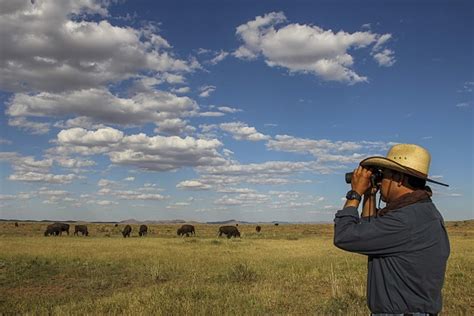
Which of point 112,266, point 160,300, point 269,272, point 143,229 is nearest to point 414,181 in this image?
point 160,300

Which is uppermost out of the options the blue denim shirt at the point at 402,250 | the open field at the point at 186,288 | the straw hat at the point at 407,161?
the straw hat at the point at 407,161

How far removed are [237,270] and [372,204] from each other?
1042cm

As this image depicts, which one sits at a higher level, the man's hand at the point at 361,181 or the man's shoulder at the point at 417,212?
the man's hand at the point at 361,181

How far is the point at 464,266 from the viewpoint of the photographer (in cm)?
1503

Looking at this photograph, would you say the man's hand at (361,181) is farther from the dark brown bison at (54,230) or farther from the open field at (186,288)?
the dark brown bison at (54,230)

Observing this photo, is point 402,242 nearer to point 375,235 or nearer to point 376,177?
point 375,235

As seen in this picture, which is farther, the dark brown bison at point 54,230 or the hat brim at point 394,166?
the dark brown bison at point 54,230

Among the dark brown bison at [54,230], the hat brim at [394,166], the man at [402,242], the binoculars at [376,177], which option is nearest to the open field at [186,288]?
the man at [402,242]

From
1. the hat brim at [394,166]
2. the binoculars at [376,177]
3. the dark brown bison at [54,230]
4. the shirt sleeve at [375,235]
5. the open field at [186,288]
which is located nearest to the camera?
the shirt sleeve at [375,235]

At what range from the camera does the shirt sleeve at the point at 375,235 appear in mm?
2887

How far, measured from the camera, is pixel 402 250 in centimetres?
292

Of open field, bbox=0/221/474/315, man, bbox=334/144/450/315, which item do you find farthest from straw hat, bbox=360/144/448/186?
open field, bbox=0/221/474/315

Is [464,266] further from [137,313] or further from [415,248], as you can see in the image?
[415,248]

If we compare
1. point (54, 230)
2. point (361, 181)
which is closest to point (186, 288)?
point (361, 181)
